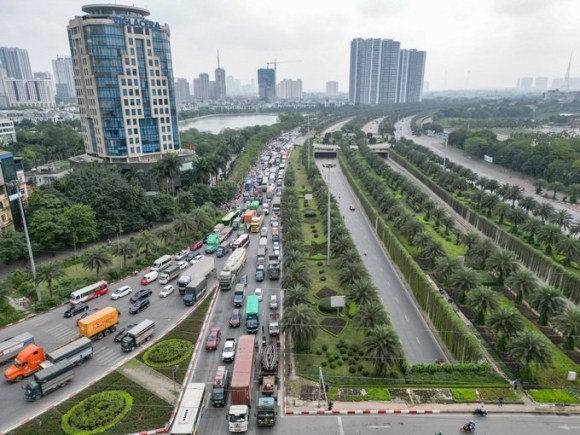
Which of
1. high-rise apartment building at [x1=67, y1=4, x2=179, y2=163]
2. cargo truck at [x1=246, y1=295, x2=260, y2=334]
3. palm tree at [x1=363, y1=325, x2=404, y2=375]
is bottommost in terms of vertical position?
cargo truck at [x1=246, y1=295, x2=260, y2=334]

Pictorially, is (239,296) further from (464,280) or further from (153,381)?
(464,280)

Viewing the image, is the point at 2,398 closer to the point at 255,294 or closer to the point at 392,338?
the point at 255,294

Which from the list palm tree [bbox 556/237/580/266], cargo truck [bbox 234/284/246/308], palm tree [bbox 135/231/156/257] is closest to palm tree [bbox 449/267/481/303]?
palm tree [bbox 556/237/580/266]

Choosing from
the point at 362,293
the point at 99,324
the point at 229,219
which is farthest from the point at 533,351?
the point at 229,219

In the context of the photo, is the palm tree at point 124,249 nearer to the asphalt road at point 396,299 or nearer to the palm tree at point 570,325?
the asphalt road at point 396,299

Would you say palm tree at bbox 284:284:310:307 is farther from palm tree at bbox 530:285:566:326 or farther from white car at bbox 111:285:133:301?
palm tree at bbox 530:285:566:326
